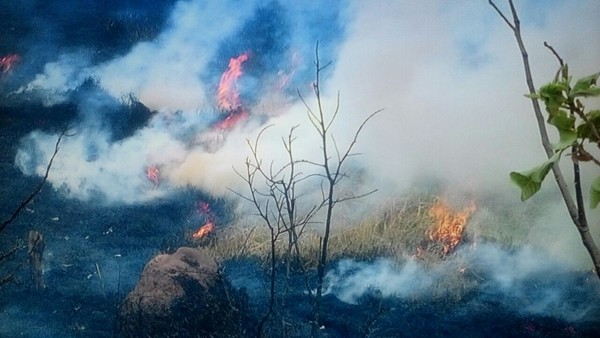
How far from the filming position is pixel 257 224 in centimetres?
224

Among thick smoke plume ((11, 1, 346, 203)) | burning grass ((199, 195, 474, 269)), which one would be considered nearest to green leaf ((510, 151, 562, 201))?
burning grass ((199, 195, 474, 269))

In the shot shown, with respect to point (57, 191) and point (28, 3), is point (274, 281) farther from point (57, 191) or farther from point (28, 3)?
point (28, 3)

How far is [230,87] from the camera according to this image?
7.36 ft

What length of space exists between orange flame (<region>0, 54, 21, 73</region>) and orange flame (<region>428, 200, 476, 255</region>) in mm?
1445

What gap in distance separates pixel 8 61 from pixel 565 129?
1.82 m

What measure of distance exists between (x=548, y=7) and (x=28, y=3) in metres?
1.69

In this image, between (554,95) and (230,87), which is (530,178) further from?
(230,87)

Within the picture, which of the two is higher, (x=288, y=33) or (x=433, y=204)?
(x=288, y=33)

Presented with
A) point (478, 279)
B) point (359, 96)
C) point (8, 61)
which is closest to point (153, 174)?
point (8, 61)

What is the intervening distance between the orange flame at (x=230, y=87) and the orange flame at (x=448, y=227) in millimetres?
738

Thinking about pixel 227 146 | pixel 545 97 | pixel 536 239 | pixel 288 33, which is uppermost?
pixel 288 33

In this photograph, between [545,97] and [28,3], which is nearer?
[545,97]

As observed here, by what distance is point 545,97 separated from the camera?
1141 millimetres

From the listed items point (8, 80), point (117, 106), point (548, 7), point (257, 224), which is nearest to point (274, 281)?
point (257, 224)
